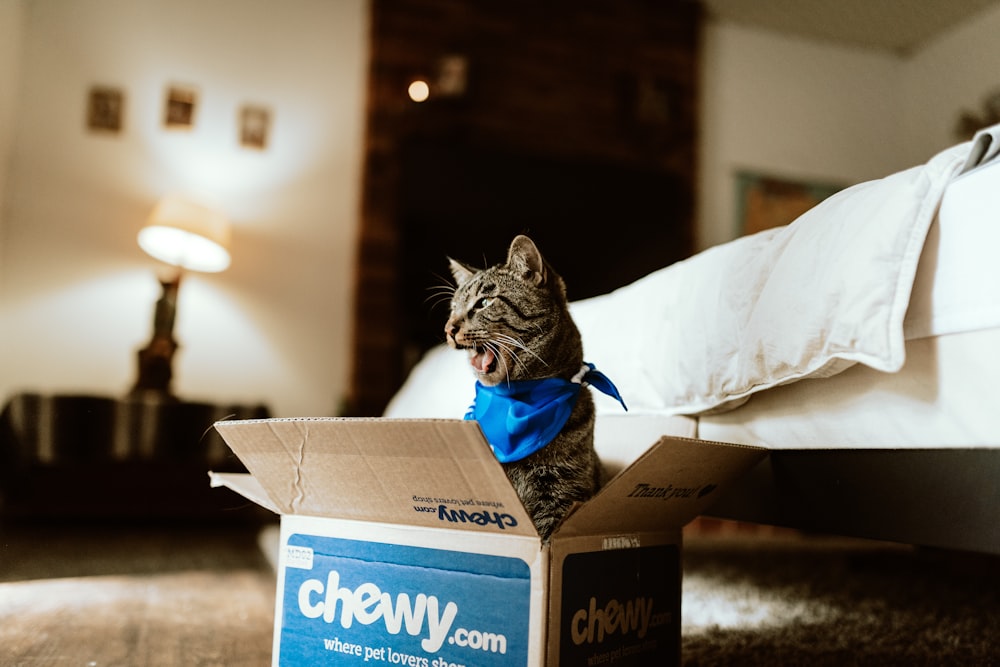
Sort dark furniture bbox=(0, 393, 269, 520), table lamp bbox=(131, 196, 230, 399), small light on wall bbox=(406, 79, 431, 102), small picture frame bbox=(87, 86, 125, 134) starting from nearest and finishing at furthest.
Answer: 1. dark furniture bbox=(0, 393, 269, 520)
2. table lamp bbox=(131, 196, 230, 399)
3. small picture frame bbox=(87, 86, 125, 134)
4. small light on wall bbox=(406, 79, 431, 102)

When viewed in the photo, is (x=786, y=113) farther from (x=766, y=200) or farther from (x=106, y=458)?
(x=106, y=458)

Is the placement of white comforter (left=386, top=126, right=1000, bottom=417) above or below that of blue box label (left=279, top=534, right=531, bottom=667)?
above

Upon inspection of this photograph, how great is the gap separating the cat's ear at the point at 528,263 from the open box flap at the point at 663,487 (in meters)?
0.28

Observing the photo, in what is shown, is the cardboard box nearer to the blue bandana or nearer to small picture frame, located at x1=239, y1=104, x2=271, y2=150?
the blue bandana

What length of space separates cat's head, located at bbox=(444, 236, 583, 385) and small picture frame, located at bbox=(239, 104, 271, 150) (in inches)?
97.6

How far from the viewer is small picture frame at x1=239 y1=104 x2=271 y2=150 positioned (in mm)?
3047

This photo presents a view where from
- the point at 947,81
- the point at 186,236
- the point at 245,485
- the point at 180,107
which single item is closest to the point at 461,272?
the point at 245,485

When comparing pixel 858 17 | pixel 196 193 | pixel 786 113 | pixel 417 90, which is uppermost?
pixel 858 17

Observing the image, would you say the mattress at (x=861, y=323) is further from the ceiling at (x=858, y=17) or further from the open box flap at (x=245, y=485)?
the ceiling at (x=858, y=17)

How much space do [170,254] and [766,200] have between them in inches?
110

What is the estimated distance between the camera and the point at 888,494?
Answer: 739 mm

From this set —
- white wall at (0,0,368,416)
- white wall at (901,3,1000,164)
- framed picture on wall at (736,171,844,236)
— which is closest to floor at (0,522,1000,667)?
white wall at (0,0,368,416)

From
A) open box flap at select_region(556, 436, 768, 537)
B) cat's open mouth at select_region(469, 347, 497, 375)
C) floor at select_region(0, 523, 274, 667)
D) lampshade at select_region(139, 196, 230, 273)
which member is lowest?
floor at select_region(0, 523, 274, 667)

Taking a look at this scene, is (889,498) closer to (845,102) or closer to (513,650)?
(513,650)
